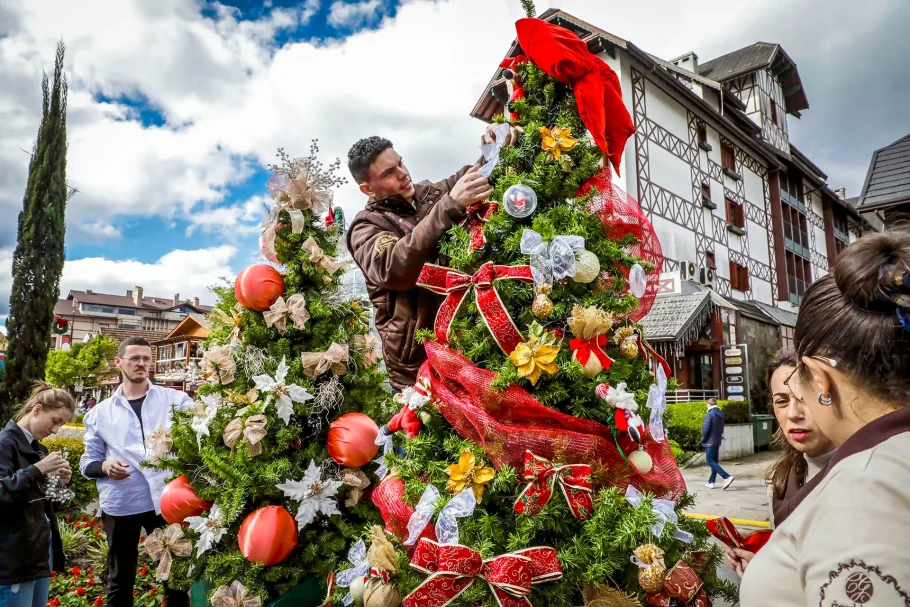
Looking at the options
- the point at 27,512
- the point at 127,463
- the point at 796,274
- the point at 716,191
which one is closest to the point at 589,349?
the point at 27,512

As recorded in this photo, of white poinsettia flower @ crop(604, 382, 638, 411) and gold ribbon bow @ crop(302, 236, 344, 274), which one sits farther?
gold ribbon bow @ crop(302, 236, 344, 274)

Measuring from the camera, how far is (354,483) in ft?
9.16

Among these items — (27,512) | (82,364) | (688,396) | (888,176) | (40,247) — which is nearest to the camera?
(27,512)

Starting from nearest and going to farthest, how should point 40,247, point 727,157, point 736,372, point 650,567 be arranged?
point 650,567
point 40,247
point 736,372
point 727,157

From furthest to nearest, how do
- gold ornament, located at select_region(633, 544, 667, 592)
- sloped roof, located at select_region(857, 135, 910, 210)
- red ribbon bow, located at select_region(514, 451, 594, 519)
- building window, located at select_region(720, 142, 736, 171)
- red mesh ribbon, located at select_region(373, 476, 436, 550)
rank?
building window, located at select_region(720, 142, 736, 171), sloped roof, located at select_region(857, 135, 910, 210), red mesh ribbon, located at select_region(373, 476, 436, 550), red ribbon bow, located at select_region(514, 451, 594, 519), gold ornament, located at select_region(633, 544, 667, 592)

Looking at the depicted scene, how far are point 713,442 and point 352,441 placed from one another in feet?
29.9

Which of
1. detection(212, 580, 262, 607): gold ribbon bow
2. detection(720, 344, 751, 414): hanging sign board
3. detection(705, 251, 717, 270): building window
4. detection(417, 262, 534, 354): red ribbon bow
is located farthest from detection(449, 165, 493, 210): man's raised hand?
detection(705, 251, 717, 270): building window

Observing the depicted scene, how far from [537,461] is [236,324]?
6.98 feet

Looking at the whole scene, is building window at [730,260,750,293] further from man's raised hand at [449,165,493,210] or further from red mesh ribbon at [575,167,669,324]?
man's raised hand at [449,165,493,210]

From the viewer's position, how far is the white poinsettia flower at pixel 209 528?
265 cm

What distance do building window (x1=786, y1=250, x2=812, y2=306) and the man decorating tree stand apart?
23.4m

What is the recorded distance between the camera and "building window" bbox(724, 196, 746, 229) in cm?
1909

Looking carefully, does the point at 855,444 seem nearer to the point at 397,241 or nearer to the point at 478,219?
the point at 478,219

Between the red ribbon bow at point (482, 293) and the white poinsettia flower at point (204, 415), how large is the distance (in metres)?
1.65
